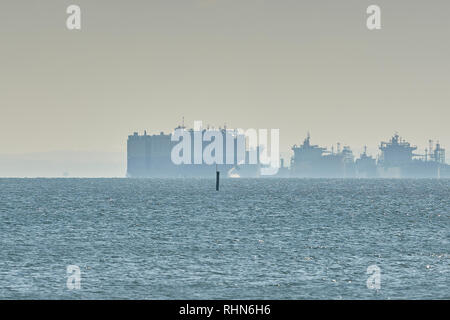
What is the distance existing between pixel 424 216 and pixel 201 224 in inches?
1321

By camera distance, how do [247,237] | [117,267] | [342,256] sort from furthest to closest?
[247,237], [342,256], [117,267]

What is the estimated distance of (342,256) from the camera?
46.1 m

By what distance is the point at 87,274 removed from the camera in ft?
122

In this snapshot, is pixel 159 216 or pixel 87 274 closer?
pixel 87 274


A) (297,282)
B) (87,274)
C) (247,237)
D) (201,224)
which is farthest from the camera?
(201,224)
